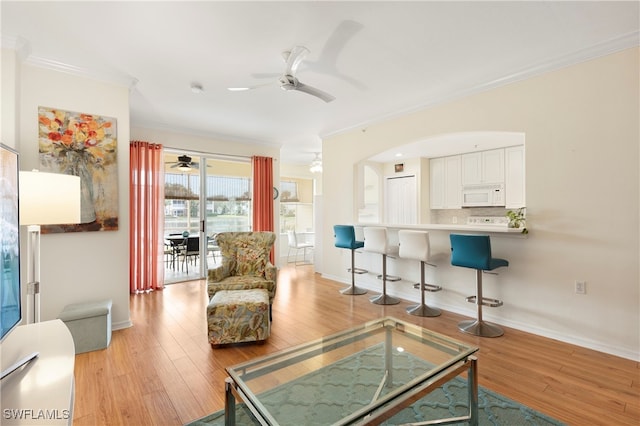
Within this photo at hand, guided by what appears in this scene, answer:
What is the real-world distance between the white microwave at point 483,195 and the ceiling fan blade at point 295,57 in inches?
184

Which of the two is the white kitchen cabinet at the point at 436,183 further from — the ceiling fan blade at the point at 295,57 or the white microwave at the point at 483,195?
the ceiling fan blade at the point at 295,57

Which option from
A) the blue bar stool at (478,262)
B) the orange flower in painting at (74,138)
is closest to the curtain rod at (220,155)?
the orange flower in painting at (74,138)

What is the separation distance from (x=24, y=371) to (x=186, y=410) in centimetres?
107

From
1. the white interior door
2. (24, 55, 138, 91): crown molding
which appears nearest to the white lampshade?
(24, 55, 138, 91): crown molding

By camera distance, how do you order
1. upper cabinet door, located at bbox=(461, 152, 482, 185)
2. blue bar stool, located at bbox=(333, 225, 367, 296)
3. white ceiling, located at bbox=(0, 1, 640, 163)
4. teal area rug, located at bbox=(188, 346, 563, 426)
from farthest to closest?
upper cabinet door, located at bbox=(461, 152, 482, 185) → blue bar stool, located at bbox=(333, 225, 367, 296) → white ceiling, located at bbox=(0, 1, 640, 163) → teal area rug, located at bbox=(188, 346, 563, 426)

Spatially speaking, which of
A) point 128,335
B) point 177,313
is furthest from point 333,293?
point 128,335

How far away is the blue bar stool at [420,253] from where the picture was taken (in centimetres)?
354

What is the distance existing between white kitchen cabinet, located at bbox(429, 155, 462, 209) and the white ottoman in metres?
6.08

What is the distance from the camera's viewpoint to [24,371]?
3.55ft

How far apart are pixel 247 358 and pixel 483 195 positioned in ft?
17.3

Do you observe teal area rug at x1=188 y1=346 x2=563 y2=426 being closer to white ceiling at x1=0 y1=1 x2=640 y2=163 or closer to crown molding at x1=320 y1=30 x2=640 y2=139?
white ceiling at x1=0 y1=1 x2=640 y2=163

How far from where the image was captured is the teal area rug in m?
1.56

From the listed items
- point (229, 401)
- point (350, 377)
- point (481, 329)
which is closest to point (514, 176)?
point (481, 329)

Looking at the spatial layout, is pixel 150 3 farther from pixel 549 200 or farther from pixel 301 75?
pixel 549 200
